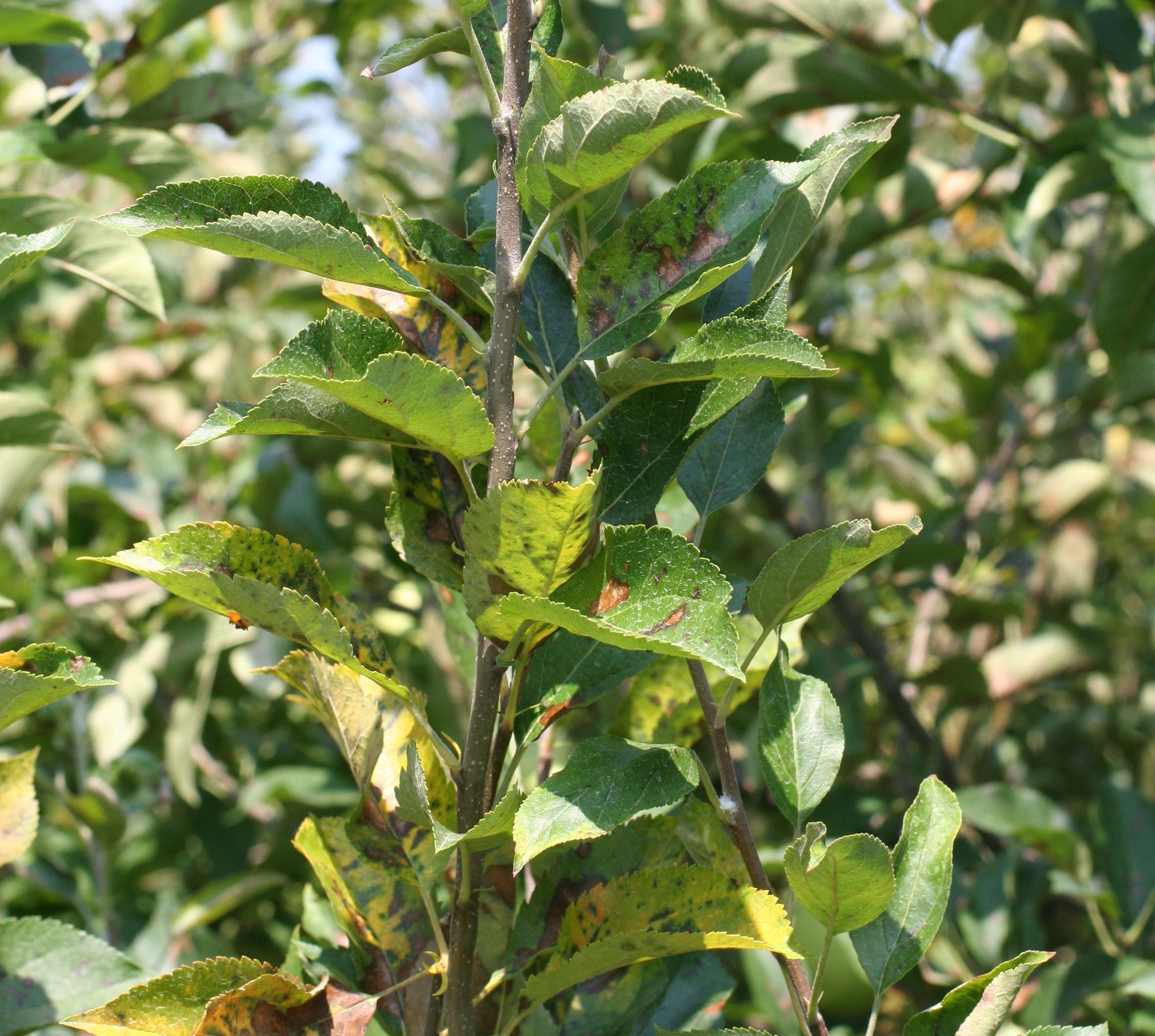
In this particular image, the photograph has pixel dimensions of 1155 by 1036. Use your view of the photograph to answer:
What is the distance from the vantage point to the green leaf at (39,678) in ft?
1.87

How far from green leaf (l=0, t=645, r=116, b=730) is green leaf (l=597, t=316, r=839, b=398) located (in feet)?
1.02

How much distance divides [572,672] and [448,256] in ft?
0.84

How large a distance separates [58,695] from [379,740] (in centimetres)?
18

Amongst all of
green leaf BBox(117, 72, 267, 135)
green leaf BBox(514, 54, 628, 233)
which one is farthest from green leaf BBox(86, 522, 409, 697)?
green leaf BBox(117, 72, 267, 135)

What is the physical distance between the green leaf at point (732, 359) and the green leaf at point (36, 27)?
31.3 inches

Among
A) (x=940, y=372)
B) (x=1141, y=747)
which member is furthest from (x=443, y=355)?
(x=940, y=372)

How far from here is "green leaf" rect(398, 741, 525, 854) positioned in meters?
0.54

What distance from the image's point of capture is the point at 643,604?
0.53 m

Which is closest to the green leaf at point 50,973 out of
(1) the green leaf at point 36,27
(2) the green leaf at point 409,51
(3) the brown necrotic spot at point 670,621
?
(3) the brown necrotic spot at point 670,621

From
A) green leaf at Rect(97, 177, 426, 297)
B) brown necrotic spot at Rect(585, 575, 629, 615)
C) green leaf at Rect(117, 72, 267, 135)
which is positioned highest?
green leaf at Rect(97, 177, 426, 297)

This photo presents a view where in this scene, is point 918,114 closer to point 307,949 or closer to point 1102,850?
point 1102,850

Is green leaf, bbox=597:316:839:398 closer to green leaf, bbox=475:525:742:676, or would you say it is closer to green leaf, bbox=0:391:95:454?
green leaf, bbox=475:525:742:676

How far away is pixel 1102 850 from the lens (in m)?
1.30

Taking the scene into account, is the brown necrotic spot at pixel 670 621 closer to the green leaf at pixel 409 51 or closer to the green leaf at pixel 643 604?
the green leaf at pixel 643 604
